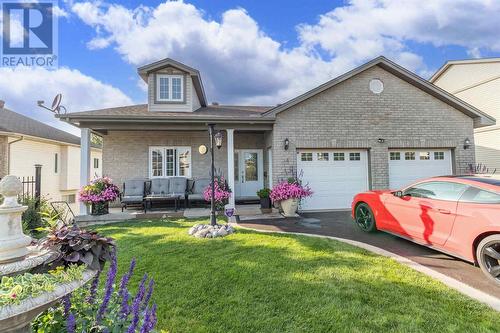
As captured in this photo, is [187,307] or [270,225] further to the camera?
[270,225]

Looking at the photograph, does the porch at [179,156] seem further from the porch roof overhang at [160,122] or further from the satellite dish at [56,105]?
the satellite dish at [56,105]

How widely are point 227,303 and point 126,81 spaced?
41.5ft

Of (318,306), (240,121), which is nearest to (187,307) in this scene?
(318,306)

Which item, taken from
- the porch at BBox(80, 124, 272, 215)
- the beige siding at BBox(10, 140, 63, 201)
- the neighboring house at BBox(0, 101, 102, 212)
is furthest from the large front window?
the beige siding at BBox(10, 140, 63, 201)

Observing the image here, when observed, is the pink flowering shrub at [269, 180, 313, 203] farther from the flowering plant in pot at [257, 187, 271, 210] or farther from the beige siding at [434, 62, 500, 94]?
the beige siding at [434, 62, 500, 94]

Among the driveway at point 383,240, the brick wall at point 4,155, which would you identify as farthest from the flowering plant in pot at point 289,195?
the brick wall at point 4,155

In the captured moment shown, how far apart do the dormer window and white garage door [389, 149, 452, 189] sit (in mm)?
9298

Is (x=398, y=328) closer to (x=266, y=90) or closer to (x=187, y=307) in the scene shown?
(x=187, y=307)

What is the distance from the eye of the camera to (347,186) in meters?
9.75

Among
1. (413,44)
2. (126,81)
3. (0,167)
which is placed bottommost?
(0,167)

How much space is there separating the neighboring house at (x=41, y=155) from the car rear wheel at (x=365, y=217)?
13.2 metres

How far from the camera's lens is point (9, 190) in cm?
158

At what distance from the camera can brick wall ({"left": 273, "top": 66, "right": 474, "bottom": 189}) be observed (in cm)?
938

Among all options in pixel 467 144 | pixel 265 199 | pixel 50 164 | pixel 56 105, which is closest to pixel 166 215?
pixel 265 199
